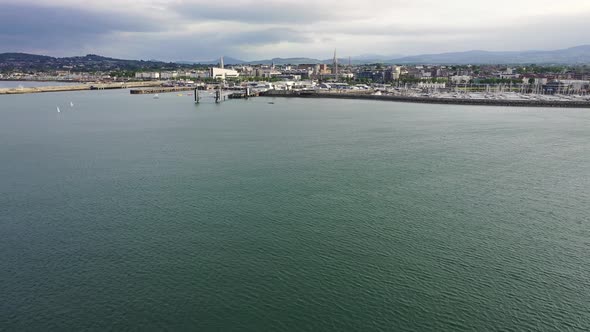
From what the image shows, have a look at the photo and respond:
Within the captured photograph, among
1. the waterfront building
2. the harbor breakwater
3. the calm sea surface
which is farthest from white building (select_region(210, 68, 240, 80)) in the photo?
the calm sea surface

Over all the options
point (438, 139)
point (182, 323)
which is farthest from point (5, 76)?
point (182, 323)

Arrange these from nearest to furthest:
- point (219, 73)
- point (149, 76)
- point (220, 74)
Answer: point (219, 73) < point (220, 74) < point (149, 76)

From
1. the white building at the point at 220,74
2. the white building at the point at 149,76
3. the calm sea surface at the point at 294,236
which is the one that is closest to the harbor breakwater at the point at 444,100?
the calm sea surface at the point at 294,236

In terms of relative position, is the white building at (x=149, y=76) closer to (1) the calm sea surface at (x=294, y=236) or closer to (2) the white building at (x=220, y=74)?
(2) the white building at (x=220, y=74)

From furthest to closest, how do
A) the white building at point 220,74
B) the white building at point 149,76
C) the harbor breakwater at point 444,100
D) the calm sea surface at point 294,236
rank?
the white building at point 149,76 < the white building at point 220,74 < the harbor breakwater at point 444,100 < the calm sea surface at point 294,236

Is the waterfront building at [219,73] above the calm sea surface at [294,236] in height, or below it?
above

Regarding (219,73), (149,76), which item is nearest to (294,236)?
(219,73)

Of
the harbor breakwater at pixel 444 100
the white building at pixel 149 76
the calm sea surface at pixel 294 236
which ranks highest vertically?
the white building at pixel 149 76

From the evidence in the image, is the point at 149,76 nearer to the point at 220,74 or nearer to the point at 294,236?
the point at 220,74

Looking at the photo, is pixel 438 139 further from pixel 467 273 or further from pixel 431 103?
pixel 431 103

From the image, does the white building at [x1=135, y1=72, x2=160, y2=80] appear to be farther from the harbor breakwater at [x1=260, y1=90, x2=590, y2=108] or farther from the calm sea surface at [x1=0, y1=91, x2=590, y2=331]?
the calm sea surface at [x1=0, y1=91, x2=590, y2=331]
